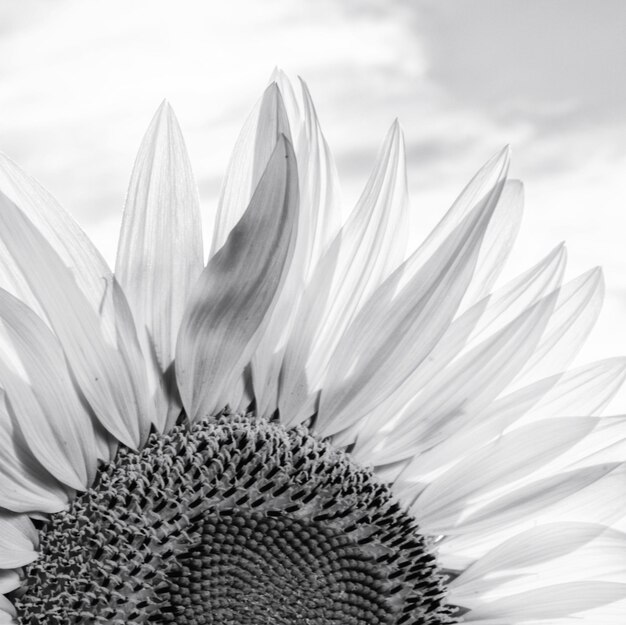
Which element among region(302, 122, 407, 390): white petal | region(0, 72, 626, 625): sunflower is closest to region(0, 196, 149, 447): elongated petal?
region(0, 72, 626, 625): sunflower

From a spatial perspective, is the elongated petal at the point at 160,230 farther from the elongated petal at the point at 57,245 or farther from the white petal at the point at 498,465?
the white petal at the point at 498,465

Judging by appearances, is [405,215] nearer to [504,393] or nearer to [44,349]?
[504,393]

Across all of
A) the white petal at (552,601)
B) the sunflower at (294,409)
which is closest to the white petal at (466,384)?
the sunflower at (294,409)

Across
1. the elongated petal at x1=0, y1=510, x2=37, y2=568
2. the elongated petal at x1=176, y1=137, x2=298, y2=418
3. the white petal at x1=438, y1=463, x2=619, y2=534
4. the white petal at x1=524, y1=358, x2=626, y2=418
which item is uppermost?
the white petal at x1=524, y1=358, x2=626, y2=418

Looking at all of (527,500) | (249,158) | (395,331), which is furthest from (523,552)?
(249,158)

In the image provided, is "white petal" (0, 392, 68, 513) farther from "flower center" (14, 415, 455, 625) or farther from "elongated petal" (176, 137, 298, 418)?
"elongated petal" (176, 137, 298, 418)

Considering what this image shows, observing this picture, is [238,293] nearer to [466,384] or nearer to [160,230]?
[160,230]

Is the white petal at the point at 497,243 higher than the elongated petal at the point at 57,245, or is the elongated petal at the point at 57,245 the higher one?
the white petal at the point at 497,243
